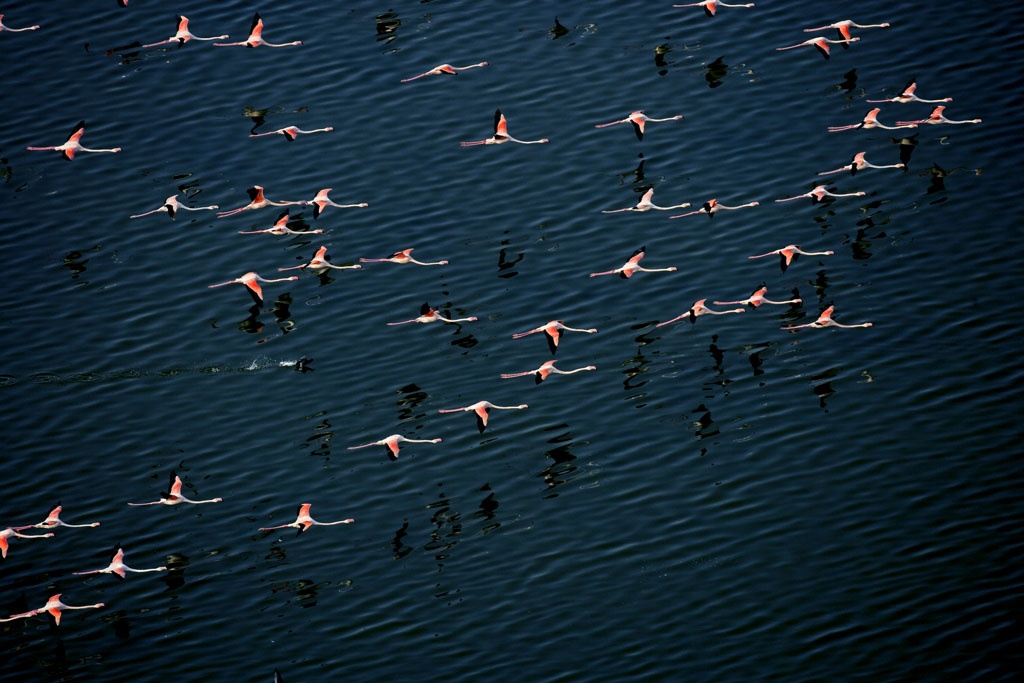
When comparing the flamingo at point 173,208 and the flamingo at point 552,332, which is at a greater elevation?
the flamingo at point 173,208

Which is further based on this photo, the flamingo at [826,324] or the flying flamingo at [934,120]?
the flying flamingo at [934,120]

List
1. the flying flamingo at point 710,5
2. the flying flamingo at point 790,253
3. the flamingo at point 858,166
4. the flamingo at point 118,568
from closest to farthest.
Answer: the flamingo at point 118,568 → the flying flamingo at point 790,253 → the flamingo at point 858,166 → the flying flamingo at point 710,5

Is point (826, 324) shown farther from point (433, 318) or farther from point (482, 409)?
point (433, 318)

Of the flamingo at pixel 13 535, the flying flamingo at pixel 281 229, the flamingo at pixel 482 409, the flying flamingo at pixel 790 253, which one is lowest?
the flamingo at pixel 13 535

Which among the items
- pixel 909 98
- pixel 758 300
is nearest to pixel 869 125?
pixel 909 98

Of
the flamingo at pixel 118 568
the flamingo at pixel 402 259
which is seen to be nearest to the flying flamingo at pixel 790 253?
the flamingo at pixel 402 259

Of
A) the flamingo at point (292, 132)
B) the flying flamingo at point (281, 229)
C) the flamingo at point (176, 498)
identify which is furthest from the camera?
the flamingo at point (292, 132)

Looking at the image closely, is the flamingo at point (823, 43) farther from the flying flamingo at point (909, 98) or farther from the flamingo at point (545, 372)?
the flamingo at point (545, 372)

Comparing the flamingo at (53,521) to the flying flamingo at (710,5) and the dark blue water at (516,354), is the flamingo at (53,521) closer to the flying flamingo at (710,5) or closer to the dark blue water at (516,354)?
the dark blue water at (516,354)

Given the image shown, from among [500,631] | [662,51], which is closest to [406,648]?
[500,631]
